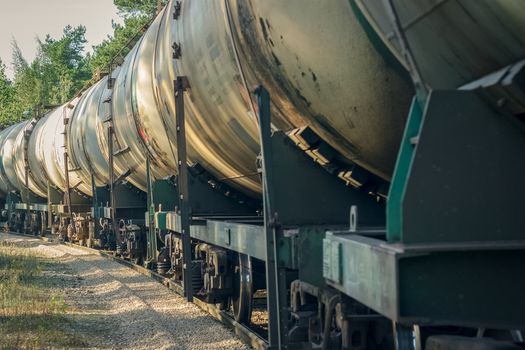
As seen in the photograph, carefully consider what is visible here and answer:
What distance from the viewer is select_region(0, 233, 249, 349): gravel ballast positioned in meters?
8.15

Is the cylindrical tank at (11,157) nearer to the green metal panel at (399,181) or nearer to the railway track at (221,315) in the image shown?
the railway track at (221,315)

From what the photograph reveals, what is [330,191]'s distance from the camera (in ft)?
18.8

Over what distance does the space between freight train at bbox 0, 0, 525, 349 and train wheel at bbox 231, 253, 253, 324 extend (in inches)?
1.1

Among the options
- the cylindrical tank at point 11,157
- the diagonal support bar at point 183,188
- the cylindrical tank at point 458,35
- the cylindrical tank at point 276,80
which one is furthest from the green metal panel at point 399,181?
the cylindrical tank at point 11,157

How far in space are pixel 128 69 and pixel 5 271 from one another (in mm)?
5100

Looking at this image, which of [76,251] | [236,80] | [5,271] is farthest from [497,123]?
[76,251]

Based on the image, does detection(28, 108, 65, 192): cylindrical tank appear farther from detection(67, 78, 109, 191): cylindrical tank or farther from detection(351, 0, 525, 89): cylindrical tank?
detection(351, 0, 525, 89): cylindrical tank

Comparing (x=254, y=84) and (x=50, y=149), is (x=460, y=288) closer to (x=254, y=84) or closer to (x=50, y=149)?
(x=254, y=84)

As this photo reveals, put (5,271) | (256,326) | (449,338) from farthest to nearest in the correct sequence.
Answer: (5,271)
(256,326)
(449,338)

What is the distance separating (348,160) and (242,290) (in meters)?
3.26

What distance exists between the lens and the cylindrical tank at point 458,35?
9.92 ft

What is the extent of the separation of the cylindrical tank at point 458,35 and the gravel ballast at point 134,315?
4685mm

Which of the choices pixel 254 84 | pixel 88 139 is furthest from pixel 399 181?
pixel 88 139

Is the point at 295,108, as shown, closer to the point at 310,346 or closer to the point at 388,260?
the point at 310,346
